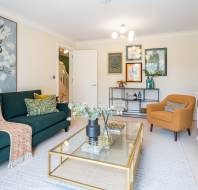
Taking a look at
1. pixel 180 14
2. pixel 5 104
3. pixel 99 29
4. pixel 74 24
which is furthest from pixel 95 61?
pixel 5 104

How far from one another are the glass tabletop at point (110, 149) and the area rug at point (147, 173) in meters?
0.29

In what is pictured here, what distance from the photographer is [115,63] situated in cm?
513

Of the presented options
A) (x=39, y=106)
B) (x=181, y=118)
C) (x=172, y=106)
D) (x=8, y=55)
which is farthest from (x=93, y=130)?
(x=8, y=55)

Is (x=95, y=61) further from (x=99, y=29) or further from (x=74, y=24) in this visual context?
(x=74, y=24)

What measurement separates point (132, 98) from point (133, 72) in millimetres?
751

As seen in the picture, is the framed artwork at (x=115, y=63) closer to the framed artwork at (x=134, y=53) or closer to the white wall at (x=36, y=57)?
the framed artwork at (x=134, y=53)

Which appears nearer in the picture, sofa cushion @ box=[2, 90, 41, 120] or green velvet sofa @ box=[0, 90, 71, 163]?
green velvet sofa @ box=[0, 90, 71, 163]

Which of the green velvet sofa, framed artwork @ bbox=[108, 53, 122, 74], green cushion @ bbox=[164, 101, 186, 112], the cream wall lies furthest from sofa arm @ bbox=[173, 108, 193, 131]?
framed artwork @ bbox=[108, 53, 122, 74]

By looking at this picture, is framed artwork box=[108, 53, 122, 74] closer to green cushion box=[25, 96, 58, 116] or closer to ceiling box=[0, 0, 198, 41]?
ceiling box=[0, 0, 198, 41]

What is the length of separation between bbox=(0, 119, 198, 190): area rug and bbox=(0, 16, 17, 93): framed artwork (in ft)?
4.26

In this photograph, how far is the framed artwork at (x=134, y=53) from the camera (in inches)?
192

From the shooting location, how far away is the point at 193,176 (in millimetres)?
1878

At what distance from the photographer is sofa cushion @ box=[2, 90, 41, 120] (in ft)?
9.05

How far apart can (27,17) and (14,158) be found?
2644mm
